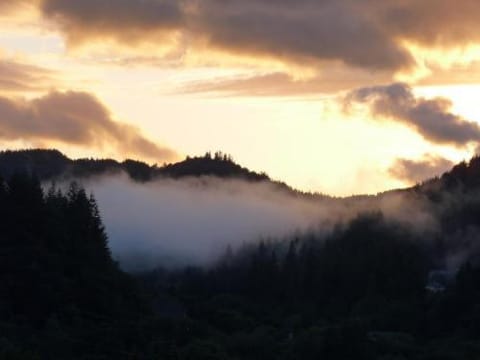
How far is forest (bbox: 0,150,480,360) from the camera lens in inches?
3036

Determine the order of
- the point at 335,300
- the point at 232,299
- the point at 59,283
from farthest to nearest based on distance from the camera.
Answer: the point at 335,300, the point at 232,299, the point at 59,283

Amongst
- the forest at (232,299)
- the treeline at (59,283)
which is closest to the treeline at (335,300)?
the forest at (232,299)

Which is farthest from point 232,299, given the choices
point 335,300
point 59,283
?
point 59,283

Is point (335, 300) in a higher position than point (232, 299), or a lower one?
higher

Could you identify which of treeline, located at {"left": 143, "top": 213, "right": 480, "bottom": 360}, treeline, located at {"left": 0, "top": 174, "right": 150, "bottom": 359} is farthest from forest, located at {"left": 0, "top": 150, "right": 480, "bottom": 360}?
treeline, located at {"left": 143, "top": 213, "right": 480, "bottom": 360}

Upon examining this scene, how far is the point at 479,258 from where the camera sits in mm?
149000

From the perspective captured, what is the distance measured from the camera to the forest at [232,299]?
253ft

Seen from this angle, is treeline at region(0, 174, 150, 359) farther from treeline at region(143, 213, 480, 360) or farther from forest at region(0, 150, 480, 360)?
treeline at region(143, 213, 480, 360)

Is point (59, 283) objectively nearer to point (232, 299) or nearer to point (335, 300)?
point (232, 299)

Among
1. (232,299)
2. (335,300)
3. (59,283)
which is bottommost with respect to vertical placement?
(232,299)

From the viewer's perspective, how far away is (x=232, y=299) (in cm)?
13762

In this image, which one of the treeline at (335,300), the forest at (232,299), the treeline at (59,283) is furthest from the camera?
the treeline at (335,300)

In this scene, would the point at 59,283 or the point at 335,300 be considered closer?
the point at 59,283

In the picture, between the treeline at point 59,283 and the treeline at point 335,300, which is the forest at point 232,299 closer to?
the treeline at point 59,283
